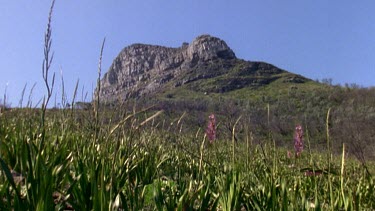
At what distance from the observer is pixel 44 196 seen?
1.67 metres

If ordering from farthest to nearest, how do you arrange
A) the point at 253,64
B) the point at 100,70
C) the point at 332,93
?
the point at 253,64, the point at 332,93, the point at 100,70

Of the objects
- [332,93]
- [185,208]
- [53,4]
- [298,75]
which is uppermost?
[298,75]

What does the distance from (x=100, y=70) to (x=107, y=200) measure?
1.65 feet

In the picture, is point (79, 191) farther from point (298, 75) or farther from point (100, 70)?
point (298, 75)

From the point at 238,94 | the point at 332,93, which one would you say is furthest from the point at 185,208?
the point at 238,94

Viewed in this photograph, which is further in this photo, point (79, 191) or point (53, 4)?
point (79, 191)

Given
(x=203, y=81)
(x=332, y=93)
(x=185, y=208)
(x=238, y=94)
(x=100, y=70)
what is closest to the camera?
(x=100, y=70)

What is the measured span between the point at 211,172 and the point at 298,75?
143 meters

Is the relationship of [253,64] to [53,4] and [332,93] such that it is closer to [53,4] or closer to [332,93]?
[332,93]

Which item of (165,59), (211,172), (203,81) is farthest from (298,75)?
(211,172)

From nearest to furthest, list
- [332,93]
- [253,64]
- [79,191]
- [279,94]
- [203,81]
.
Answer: [79,191], [332,93], [279,94], [203,81], [253,64]

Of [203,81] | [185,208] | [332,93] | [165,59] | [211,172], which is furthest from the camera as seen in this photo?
[165,59]

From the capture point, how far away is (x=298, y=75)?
5576 inches

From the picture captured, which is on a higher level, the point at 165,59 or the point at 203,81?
the point at 165,59
